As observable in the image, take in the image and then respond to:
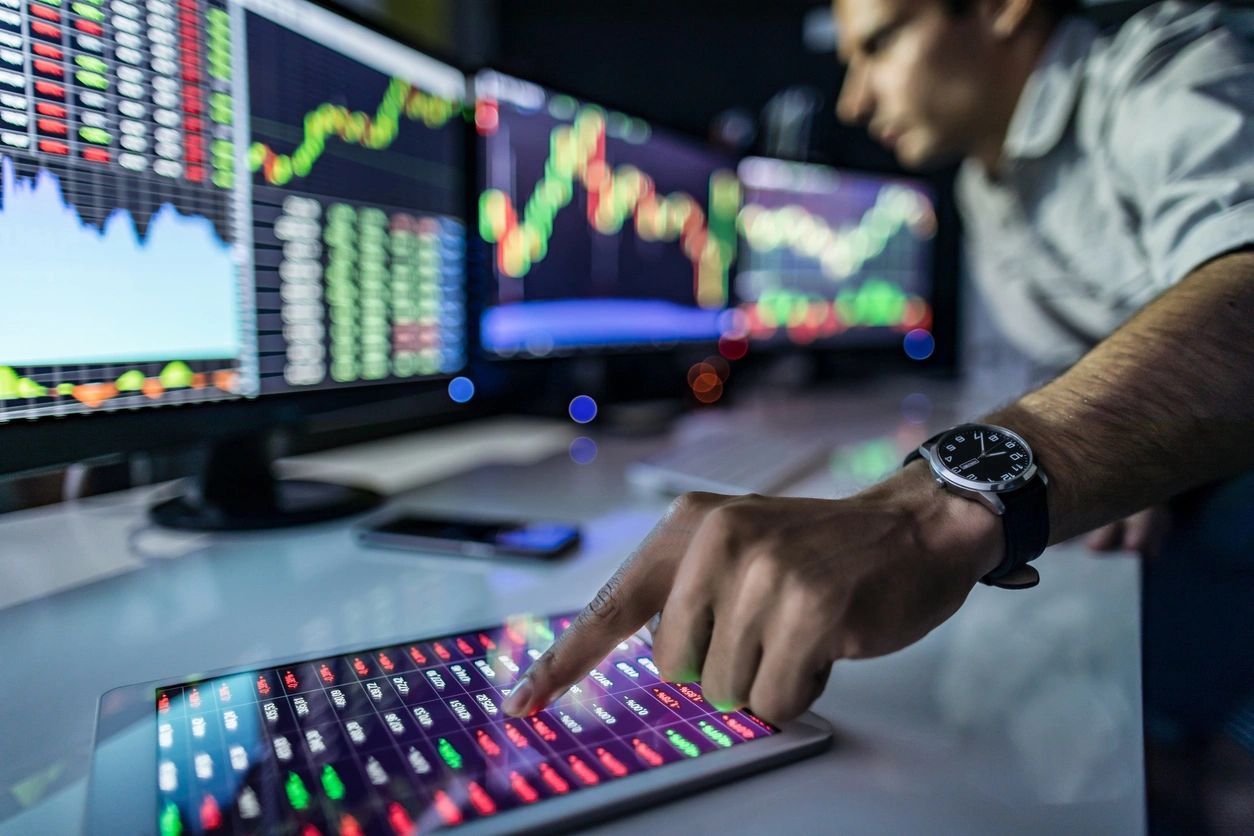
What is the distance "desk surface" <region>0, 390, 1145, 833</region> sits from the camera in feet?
1.09

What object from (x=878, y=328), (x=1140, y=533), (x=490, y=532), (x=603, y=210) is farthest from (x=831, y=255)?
(x=490, y=532)

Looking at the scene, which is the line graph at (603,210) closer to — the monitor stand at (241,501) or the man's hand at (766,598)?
the monitor stand at (241,501)

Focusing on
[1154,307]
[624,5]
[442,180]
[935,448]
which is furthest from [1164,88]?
[624,5]

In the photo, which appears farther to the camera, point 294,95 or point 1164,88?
point 1164,88

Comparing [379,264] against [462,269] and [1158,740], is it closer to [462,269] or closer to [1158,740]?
[462,269]

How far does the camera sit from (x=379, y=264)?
32.9 inches

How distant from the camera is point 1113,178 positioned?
3.45ft

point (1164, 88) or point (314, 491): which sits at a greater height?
point (1164, 88)

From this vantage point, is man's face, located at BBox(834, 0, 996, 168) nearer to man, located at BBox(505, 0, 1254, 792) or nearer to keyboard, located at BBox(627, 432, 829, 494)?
man, located at BBox(505, 0, 1254, 792)

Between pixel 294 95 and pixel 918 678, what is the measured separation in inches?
26.9

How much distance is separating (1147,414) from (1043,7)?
115 cm

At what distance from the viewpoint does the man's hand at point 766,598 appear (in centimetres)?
36

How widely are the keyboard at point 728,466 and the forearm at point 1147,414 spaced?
340 millimetres

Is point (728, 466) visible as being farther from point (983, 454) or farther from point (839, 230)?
point (839, 230)
